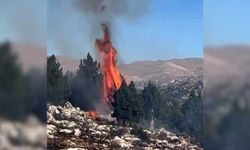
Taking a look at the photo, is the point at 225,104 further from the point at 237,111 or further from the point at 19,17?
the point at 19,17

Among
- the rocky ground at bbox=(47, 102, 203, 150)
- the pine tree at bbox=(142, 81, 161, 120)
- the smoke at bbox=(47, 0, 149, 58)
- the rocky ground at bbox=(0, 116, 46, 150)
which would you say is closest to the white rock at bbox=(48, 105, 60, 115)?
the rocky ground at bbox=(47, 102, 203, 150)

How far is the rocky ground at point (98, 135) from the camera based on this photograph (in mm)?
4805

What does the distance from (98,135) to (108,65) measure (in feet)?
2.09

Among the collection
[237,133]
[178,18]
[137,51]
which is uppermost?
[178,18]

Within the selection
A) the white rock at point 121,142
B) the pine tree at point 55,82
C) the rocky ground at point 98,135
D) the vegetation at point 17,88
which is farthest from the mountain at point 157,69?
the white rock at point 121,142

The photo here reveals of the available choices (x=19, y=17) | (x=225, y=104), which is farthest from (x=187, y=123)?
(x=19, y=17)

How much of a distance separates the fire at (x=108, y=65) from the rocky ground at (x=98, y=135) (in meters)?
0.26

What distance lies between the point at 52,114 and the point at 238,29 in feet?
5.84

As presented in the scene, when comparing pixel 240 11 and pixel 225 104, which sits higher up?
pixel 240 11

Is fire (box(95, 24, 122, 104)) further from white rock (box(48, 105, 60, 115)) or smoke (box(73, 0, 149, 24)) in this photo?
white rock (box(48, 105, 60, 115))

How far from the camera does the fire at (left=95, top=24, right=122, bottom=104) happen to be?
15.8 feet

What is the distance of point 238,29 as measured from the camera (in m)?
4.59

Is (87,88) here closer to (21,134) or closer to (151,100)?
(151,100)

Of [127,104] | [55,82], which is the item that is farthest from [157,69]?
[55,82]
